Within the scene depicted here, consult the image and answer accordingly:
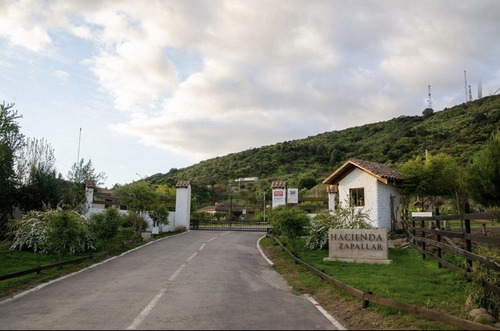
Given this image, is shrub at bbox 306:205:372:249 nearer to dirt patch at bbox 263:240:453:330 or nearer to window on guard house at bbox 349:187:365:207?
window on guard house at bbox 349:187:365:207

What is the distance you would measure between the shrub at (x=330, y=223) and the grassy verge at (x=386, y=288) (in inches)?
121

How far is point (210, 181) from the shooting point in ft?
256

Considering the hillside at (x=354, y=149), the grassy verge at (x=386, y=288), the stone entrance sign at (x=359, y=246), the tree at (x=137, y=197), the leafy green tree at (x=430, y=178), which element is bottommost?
the grassy verge at (x=386, y=288)

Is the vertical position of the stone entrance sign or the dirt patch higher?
the stone entrance sign

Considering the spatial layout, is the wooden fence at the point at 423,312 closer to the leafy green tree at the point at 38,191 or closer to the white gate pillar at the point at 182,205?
the leafy green tree at the point at 38,191

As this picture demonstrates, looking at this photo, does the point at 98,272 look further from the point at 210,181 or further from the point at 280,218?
the point at 210,181

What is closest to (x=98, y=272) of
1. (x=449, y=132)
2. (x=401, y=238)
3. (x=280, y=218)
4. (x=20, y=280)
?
(x=20, y=280)

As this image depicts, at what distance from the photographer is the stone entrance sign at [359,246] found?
15102 mm

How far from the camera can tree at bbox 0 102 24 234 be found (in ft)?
75.4

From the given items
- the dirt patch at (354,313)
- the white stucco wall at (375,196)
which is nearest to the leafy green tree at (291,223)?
the dirt patch at (354,313)

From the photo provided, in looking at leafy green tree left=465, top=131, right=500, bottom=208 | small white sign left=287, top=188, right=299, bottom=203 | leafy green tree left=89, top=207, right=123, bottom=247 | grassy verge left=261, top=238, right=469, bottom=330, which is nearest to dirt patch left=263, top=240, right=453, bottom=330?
grassy verge left=261, top=238, right=469, bottom=330

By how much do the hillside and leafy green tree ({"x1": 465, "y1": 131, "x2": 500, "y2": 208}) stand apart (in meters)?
21.7

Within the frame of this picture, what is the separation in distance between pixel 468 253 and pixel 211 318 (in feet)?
19.0

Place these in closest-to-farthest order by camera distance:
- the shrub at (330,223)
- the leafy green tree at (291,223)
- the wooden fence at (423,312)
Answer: the wooden fence at (423,312), the leafy green tree at (291,223), the shrub at (330,223)
